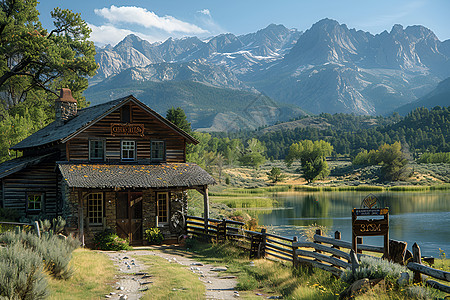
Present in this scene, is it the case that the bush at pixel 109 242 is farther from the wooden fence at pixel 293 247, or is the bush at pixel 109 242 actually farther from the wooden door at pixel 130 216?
the wooden fence at pixel 293 247

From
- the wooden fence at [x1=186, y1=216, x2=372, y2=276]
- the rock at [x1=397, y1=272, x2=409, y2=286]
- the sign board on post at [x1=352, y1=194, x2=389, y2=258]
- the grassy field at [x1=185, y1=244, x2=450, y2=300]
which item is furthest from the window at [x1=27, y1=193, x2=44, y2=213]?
the rock at [x1=397, y1=272, x2=409, y2=286]

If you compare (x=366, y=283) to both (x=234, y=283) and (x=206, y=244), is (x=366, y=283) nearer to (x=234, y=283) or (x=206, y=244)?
(x=234, y=283)

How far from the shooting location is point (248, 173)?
122 metres

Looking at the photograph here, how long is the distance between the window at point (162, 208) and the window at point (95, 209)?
11.0ft

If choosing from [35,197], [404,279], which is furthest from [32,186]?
[404,279]

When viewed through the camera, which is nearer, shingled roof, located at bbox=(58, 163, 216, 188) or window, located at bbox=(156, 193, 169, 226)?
shingled roof, located at bbox=(58, 163, 216, 188)

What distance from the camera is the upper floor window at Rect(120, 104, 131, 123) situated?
26188mm

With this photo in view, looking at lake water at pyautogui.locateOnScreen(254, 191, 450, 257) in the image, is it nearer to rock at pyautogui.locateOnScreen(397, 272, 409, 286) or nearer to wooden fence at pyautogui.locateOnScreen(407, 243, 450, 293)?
wooden fence at pyautogui.locateOnScreen(407, 243, 450, 293)

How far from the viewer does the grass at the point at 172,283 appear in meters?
13.3

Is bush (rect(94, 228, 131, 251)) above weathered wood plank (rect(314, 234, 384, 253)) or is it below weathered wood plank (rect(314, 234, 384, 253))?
below

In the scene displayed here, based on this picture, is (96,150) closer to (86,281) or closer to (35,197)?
(35,197)

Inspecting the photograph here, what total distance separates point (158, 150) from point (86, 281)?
1330 cm

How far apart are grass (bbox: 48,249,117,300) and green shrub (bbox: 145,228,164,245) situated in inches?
260

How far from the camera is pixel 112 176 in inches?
943
